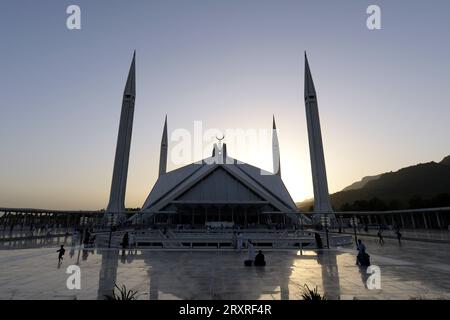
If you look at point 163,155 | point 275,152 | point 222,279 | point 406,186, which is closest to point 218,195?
point 163,155

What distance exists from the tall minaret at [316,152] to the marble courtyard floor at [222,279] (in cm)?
2756

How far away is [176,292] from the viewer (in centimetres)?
596

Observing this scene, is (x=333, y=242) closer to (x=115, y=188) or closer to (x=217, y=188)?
(x=217, y=188)

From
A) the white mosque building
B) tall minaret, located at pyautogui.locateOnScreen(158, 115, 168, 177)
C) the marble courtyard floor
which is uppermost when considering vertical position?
tall minaret, located at pyautogui.locateOnScreen(158, 115, 168, 177)

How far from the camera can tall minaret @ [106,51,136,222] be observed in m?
37.1

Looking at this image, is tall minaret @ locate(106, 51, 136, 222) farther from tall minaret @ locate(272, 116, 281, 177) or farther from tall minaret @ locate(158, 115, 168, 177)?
tall minaret @ locate(272, 116, 281, 177)

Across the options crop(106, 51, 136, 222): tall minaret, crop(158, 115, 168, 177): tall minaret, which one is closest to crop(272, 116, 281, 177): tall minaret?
crop(158, 115, 168, 177): tall minaret

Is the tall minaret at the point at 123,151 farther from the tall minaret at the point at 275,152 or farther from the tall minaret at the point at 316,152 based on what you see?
the tall minaret at the point at 275,152

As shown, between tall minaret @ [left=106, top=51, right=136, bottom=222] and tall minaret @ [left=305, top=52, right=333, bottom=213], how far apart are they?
26008mm

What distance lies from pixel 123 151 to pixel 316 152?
27151 millimetres
